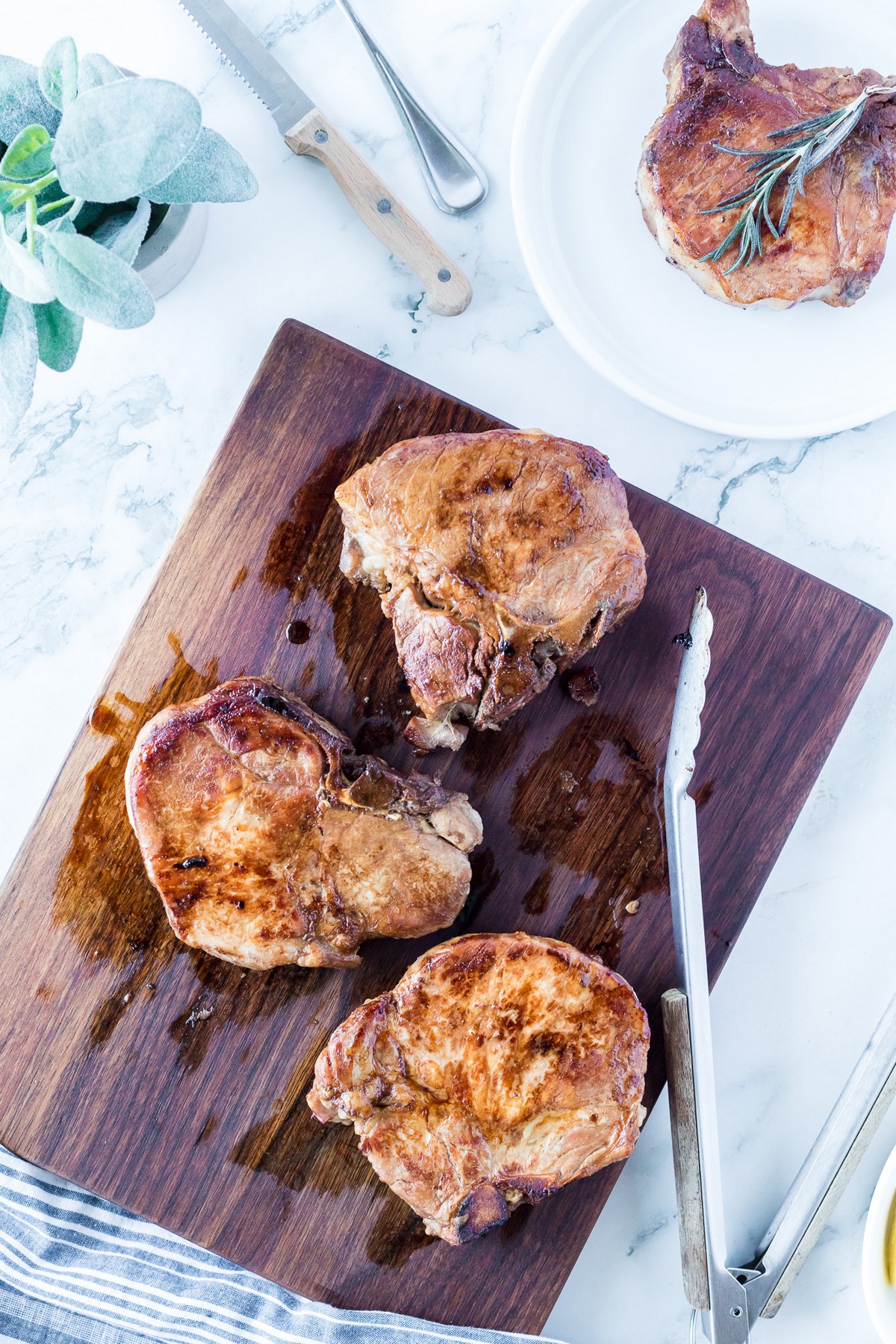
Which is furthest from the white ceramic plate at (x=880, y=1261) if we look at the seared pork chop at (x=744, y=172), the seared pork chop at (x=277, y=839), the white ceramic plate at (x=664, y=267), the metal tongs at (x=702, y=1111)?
the seared pork chop at (x=744, y=172)

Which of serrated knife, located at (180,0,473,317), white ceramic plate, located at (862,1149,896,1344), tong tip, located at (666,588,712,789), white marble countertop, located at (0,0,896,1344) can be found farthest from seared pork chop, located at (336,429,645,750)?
white ceramic plate, located at (862,1149,896,1344)

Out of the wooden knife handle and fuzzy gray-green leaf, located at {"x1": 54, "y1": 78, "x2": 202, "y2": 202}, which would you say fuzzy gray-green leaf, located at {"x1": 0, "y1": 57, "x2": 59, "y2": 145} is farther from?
the wooden knife handle

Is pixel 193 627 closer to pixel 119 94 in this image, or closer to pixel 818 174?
pixel 119 94

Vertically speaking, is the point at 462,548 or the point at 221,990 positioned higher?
the point at 462,548

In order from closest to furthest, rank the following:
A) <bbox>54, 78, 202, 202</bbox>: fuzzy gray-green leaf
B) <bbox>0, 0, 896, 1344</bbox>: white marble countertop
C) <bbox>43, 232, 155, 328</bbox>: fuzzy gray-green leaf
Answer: <bbox>54, 78, 202, 202</bbox>: fuzzy gray-green leaf, <bbox>43, 232, 155, 328</bbox>: fuzzy gray-green leaf, <bbox>0, 0, 896, 1344</bbox>: white marble countertop

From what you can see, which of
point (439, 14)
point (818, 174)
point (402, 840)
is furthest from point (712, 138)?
point (402, 840)

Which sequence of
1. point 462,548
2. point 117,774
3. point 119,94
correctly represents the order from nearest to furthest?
point 119,94 < point 462,548 < point 117,774

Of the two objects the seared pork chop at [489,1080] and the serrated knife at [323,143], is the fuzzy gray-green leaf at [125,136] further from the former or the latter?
the seared pork chop at [489,1080]
